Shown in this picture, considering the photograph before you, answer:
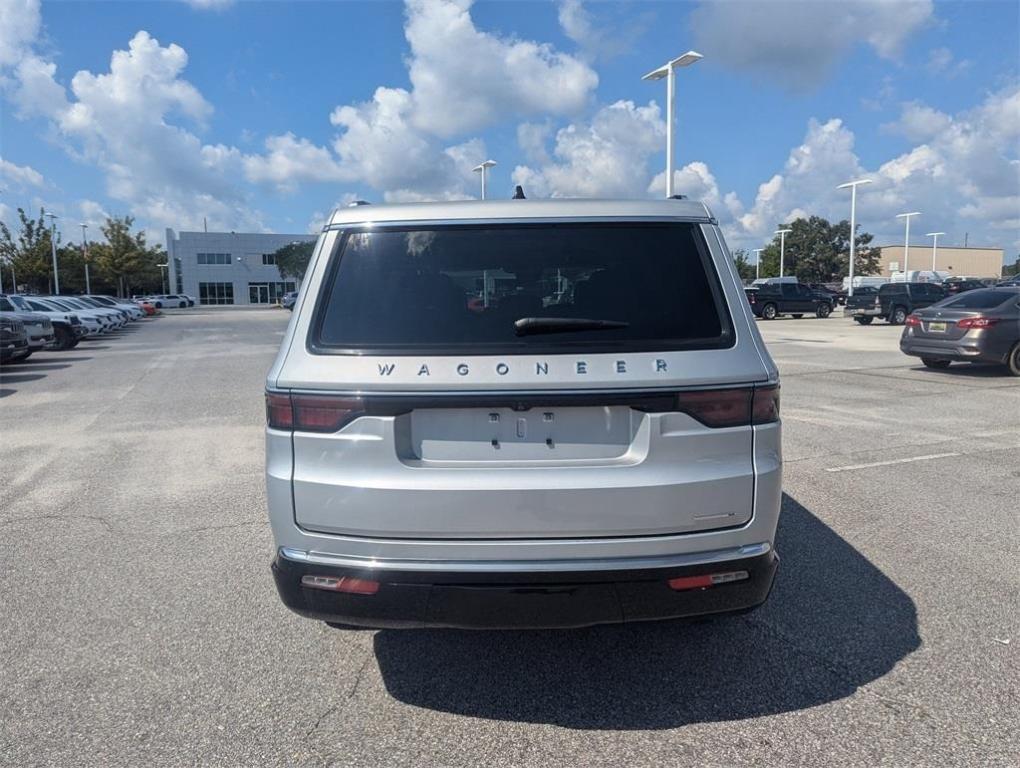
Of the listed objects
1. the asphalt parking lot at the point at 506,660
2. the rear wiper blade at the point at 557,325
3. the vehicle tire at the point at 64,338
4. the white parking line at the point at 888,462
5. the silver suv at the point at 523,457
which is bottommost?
the asphalt parking lot at the point at 506,660

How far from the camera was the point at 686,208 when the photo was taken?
2.99 meters

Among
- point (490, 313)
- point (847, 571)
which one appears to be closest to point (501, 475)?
point (490, 313)

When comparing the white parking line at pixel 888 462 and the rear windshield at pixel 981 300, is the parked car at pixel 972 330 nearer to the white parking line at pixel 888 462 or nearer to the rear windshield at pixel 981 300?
the rear windshield at pixel 981 300

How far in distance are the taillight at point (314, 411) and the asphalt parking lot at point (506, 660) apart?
1138mm

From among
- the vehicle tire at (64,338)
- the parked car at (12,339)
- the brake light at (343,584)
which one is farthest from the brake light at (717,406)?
the vehicle tire at (64,338)

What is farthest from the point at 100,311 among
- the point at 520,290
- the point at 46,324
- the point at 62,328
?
the point at 520,290

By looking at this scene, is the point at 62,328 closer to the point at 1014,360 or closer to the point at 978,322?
the point at 978,322

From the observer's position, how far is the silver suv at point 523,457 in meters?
2.63

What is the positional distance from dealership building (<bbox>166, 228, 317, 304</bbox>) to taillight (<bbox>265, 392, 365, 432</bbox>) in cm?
9151

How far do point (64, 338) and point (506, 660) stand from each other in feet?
77.8

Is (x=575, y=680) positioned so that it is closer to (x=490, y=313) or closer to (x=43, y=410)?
(x=490, y=313)

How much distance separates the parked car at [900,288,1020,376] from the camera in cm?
1255

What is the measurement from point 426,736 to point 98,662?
162cm

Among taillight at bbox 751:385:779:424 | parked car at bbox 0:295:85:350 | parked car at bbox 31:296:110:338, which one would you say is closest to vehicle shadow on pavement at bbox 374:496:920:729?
taillight at bbox 751:385:779:424
